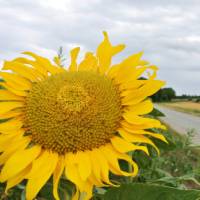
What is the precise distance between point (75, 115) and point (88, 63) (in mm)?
329

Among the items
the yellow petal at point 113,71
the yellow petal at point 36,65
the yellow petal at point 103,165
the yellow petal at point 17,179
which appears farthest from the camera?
the yellow petal at point 36,65

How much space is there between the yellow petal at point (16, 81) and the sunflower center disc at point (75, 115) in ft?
0.36

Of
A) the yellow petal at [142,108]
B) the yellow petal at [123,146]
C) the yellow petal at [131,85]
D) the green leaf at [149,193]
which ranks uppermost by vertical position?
the yellow petal at [131,85]

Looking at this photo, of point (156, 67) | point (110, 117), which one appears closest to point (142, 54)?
point (156, 67)

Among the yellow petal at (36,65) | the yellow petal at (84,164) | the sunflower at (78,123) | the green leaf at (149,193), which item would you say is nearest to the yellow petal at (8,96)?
the sunflower at (78,123)

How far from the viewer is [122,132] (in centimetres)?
132

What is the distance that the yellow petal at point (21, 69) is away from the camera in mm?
1547

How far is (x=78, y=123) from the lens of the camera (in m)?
1.37

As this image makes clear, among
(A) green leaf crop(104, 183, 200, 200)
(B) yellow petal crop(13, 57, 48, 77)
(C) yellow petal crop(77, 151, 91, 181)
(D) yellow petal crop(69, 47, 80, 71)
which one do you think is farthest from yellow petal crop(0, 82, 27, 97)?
(A) green leaf crop(104, 183, 200, 200)

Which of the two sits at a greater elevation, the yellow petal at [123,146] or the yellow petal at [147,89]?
the yellow petal at [147,89]

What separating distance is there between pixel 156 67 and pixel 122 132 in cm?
25

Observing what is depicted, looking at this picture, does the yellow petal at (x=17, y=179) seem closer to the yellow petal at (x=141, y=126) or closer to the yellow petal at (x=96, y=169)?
the yellow petal at (x=96, y=169)

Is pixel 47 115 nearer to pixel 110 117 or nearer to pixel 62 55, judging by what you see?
pixel 110 117

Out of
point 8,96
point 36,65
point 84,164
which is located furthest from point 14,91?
point 84,164
